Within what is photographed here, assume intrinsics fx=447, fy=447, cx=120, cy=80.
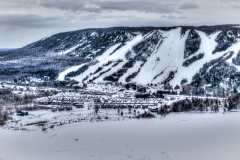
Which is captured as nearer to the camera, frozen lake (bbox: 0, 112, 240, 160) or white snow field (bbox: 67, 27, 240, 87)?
frozen lake (bbox: 0, 112, 240, 160)

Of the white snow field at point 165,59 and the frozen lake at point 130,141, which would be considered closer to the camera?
the frozen lake at point 130,141

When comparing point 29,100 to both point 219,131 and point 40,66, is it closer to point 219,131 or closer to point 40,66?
point 219,131

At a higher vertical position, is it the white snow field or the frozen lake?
the white snow field

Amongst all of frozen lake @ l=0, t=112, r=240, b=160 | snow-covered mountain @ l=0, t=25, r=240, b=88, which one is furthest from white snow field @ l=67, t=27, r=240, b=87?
frozen lake @ l=0, t=112, r=240, b=160

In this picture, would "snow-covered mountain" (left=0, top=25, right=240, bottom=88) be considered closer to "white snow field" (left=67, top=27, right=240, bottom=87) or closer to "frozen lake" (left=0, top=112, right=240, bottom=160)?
"white snow field" (left=67, top=27, right=240, bottom=87)

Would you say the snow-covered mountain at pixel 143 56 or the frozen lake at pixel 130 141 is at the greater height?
the snow-covered mountain at pixel 143 56

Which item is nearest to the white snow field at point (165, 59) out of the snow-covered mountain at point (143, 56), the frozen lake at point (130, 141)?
the snow-covered mountain at point (143, 56)

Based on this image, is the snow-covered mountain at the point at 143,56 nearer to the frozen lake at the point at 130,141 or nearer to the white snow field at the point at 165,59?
the white snow field at the point at 165,59
